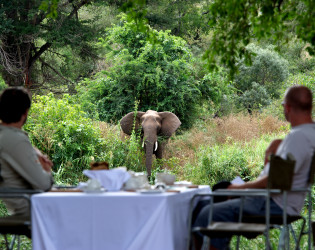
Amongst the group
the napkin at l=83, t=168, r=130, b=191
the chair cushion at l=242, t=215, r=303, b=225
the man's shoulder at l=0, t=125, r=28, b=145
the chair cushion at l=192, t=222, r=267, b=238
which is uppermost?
the man's shoulder at l=0, t=125, r=28, b=145

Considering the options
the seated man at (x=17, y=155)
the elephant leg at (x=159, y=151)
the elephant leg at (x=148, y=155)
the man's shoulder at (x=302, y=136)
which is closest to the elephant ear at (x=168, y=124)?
the elephant leg at (x=159, y=151)

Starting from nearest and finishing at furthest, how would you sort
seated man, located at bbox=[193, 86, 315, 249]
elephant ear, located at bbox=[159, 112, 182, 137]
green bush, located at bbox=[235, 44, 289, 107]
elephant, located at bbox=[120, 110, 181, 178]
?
seated man, located at bbox=[193, 86, 315, 249], elephant, located at bbox=[120, 110, 181, 178], elephant ear, located at bbox=[159, 112, 182, 137], green bush, located at bbox=[235, 44, 289, 107]

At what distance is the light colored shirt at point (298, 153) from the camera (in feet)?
16.3

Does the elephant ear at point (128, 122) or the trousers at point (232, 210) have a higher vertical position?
the trousers at point (232, 210)

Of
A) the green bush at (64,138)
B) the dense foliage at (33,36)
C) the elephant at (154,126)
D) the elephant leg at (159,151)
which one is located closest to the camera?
the green bush at (64,138)

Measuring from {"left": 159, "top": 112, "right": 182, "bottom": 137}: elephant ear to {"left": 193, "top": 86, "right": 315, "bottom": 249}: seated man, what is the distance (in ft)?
38.8

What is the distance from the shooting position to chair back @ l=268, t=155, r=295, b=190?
4.67 meters

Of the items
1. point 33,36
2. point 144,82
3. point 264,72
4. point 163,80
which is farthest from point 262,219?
point 264,72

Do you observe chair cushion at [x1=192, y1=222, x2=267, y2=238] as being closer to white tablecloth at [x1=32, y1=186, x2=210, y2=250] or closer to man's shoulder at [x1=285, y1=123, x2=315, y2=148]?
white tablecloth at [x1=32, y1=186, x2=210, y2=250]

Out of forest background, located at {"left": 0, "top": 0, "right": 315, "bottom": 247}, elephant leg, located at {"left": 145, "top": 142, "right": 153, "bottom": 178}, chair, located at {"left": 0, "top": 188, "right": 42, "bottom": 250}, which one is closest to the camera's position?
chair, located at {"left": 0, "top": 188, "right": 42, "bottom": 250}

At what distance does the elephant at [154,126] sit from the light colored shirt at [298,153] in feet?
36.7

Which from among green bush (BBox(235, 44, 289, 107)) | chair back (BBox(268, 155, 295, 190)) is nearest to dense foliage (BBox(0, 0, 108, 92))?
green bush (BBox(235, 44, 289, 107))

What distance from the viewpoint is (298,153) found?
16.2 ft

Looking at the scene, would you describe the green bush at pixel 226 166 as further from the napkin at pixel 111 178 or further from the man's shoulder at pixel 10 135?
the man's shoulder at pixel 10 135
